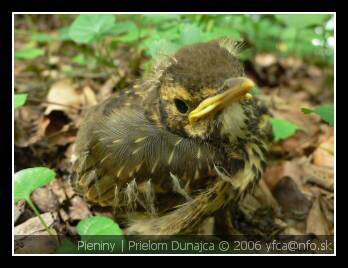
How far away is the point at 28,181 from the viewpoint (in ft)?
5.72

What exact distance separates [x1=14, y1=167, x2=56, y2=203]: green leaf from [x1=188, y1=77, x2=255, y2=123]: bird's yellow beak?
0.66m

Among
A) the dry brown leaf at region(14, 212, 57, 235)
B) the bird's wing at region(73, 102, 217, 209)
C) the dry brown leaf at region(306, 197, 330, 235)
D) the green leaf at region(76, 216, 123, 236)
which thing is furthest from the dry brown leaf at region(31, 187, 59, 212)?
the dry brown leaf at region(306, 197, 330, 235)

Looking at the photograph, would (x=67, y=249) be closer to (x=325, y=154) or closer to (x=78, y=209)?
(x=78, y=209)

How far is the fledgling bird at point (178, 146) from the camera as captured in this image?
1.62m

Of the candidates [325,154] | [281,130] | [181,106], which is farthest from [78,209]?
[325,154]

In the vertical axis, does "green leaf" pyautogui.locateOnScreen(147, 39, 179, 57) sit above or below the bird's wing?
above

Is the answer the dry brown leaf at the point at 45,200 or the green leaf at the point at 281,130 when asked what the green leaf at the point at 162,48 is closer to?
the green leaf at the point at 281,130

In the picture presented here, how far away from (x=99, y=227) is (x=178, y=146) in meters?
0.44

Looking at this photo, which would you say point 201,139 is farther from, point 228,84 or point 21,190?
point 21,190

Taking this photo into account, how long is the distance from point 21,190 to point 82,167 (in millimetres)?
381

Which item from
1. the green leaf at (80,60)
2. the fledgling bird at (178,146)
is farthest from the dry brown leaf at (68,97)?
the fledgling bird at (178,146)

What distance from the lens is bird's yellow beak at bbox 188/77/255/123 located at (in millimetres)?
1511

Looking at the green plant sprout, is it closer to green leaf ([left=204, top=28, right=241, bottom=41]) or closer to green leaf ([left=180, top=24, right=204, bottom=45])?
green leaf ([left=180, top=24, right=204, bottom=45])

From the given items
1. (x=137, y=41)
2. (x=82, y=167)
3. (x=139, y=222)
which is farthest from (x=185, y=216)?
(x=137, y=41)
